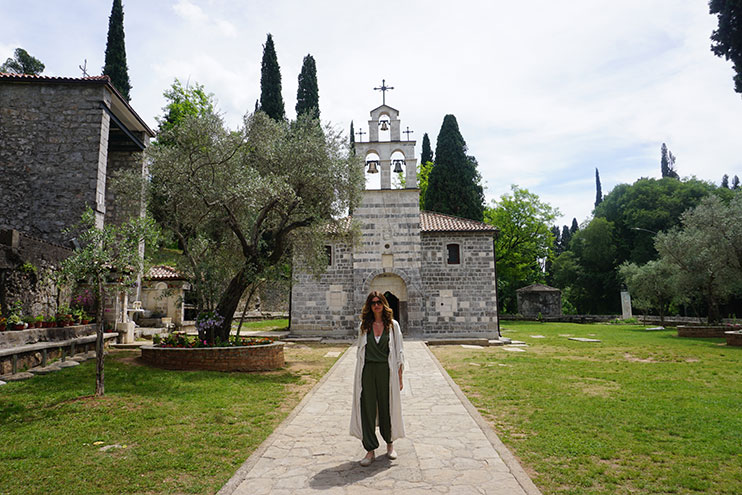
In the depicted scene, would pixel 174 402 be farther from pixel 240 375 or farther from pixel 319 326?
pixel 319 326

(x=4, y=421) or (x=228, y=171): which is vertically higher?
(x=228, y=171)

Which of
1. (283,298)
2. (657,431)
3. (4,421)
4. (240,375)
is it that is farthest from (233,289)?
(283,298)

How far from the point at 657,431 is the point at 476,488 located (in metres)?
3.42

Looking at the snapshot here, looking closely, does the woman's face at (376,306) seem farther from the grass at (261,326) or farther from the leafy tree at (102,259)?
the grass at (261,326)

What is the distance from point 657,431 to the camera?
5.93 m

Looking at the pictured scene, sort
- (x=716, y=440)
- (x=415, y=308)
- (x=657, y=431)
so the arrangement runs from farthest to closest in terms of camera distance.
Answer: (x=415, y=308) < (x=657, y=431) < (x=716, y=440)

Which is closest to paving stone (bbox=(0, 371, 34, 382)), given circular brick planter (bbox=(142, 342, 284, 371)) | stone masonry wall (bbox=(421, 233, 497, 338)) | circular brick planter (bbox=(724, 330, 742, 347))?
circular brick planter (bbox=(142, 342, 284, 371))

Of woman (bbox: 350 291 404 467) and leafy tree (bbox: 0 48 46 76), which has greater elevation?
leafy tree (bbox: 0 48 46 76)

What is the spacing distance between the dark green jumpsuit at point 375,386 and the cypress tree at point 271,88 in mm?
29748

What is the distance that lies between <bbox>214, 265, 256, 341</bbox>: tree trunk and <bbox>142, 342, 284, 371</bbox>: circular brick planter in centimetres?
108

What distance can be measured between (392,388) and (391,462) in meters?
0.73

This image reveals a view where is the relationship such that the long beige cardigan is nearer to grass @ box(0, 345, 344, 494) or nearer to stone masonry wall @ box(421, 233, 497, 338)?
grass @ box(0, 345, 344, 494)

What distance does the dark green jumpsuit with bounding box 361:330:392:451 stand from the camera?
483 cm

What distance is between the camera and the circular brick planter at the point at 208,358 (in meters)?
10.5
